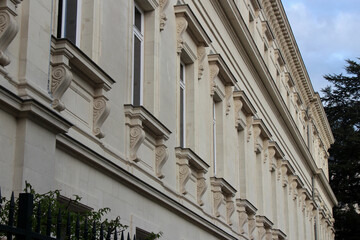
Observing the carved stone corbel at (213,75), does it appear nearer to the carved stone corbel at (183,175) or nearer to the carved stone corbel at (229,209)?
the carved stone corbel at (229,209)

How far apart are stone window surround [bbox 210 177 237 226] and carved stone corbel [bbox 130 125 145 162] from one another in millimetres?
5941

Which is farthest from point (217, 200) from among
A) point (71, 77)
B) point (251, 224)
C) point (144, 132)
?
point (71, 77)

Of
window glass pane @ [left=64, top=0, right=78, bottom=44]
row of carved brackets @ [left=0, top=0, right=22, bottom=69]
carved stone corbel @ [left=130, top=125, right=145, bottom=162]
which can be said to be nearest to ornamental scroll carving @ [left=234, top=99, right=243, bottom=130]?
carved stone corbel @ [left=130, top=125, right=145, bottom=162]

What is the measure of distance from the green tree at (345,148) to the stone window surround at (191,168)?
34820mm

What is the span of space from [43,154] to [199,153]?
28.6 ft

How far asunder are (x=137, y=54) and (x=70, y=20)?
3111 millimetres

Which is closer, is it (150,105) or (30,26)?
(30,26)

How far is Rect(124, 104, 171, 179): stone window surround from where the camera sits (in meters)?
12.9

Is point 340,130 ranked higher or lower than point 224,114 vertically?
higher

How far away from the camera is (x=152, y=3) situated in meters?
14.9

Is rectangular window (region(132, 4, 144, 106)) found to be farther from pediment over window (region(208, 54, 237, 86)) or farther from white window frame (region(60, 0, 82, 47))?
pediment over window (region(208, 54, 237, 86))

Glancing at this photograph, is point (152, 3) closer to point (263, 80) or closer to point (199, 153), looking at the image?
point (199, 153)

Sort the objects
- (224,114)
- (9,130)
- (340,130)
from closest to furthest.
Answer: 1. (9,130)
2. (224,114)
3. (340,130)

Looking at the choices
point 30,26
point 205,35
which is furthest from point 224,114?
point 30,26
